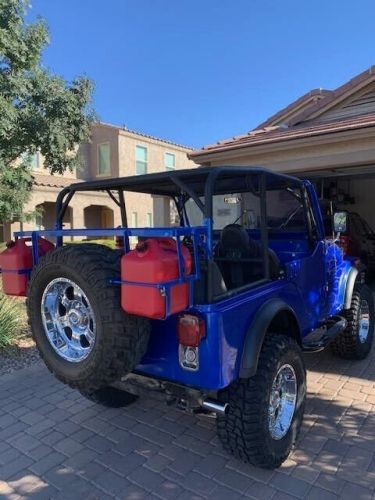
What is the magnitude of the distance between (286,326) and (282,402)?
1.80ft

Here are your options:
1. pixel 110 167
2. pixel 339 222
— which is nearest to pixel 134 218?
pixel 110 167

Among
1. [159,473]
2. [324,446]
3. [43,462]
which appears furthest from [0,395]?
[324,446]

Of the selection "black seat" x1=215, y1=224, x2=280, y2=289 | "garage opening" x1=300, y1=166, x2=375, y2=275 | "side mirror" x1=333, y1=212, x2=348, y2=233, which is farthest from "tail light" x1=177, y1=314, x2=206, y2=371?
"garage opening" x1=300, y1=166, x2=375, y2=275

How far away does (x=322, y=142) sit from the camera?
21.4 ft

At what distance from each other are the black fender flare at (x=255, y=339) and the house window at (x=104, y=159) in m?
19.0

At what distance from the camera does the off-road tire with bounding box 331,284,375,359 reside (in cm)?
431

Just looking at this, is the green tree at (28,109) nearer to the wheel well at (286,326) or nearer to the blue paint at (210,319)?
the blue paint at (210,319)

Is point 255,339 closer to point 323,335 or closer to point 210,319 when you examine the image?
point 210,319

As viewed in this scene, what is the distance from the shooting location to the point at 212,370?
2184 millimetres

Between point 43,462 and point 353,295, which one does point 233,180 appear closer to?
point 353,295

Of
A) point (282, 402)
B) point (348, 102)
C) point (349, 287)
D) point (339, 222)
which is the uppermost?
point (348, 102)

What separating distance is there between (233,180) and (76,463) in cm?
245

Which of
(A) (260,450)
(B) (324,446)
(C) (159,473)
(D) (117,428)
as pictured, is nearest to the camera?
(A) (260,450)

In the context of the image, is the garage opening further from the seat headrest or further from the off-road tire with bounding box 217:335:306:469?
the off-road tire with bounding box 217:335:306:469
